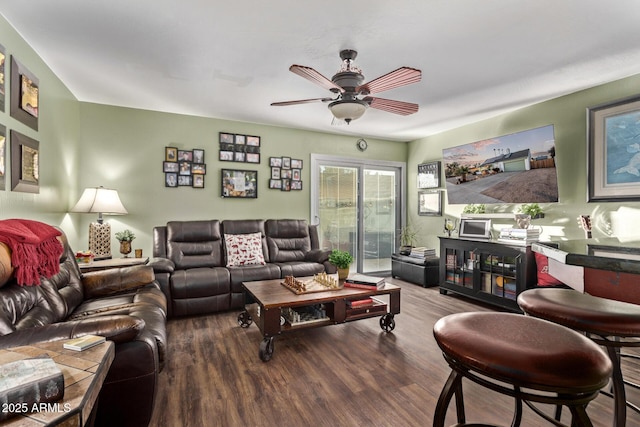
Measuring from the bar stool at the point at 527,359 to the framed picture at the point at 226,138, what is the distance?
4.17 metres

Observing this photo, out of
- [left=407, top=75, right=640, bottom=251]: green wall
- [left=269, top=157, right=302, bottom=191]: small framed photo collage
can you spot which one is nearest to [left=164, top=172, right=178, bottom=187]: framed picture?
[left=269, top=157, right=302, bottom=191]: small framed photo collage

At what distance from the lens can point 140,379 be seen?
1545 millimetres

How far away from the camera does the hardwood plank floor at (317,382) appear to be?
1740mm

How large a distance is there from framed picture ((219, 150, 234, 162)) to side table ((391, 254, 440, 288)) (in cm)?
305

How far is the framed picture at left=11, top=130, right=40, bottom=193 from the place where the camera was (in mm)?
2315

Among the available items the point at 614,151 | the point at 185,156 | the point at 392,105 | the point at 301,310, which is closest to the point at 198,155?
the point at 185,156

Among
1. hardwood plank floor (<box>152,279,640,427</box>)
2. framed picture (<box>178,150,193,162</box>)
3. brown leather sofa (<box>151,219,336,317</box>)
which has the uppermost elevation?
framed picture (<box>178,150,193,162</box>)

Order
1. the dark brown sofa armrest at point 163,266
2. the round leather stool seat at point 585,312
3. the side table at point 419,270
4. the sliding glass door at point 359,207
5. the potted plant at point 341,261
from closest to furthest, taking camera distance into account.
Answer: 1. the round leather stool seat at point 585,312
2. the potted plant at point 341,261
3. the dark brown sofa armrest at point 163,266
4. the side table at point 419,270
5. the sliding glass door at point 359,207

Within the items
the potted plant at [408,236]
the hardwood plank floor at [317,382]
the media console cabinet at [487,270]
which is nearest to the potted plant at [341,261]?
the hardwood plank floor at [317,382]

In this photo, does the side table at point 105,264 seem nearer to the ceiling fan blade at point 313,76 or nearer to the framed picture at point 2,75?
the framed picture at point 2,75

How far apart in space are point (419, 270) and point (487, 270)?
1.09 m

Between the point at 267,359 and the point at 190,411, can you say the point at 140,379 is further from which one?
the point at 267,359

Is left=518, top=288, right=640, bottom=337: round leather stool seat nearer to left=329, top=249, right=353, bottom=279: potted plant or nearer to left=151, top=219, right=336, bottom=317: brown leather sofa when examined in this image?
left=329, top=249, right=353, bottom=279: potted plant

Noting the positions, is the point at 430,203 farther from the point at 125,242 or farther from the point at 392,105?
the point at 125,242
